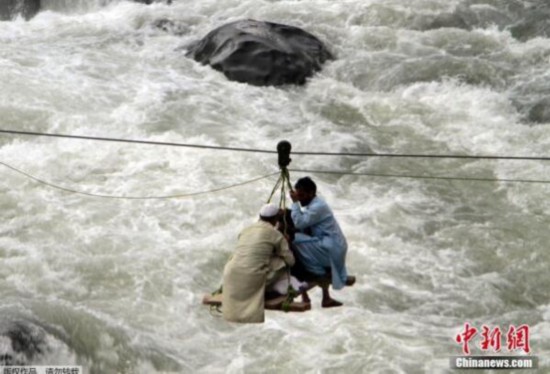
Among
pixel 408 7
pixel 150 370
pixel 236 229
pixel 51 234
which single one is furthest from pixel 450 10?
pixel 150 370

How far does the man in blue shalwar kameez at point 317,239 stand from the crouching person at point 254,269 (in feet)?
0.66

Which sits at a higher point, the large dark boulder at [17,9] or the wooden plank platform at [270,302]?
the large dark boulder at [17,9]

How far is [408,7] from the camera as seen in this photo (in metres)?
15.8

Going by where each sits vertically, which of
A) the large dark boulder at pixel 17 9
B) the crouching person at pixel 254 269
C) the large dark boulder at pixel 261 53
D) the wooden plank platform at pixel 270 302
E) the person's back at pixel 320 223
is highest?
the large dark boulder at pixel 17 9

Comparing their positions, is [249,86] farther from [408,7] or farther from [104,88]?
[408,7]

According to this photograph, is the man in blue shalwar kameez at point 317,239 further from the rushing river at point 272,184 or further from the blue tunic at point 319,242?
the rushing river at point 272,184

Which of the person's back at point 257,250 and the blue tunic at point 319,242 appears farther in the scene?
the blue tunic at point 319,242

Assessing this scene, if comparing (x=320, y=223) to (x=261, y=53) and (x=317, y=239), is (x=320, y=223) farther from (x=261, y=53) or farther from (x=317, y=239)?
(x=261, y=53)

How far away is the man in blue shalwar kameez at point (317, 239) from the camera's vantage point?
5719 millimetres

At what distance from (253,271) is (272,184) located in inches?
173

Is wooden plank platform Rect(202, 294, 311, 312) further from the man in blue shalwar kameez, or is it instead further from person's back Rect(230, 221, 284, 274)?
the man in blue shalwar kameez

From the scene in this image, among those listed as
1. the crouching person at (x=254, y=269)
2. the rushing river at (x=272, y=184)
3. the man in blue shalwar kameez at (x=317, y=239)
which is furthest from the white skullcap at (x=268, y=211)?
the rushing river at (x=272, y=184)

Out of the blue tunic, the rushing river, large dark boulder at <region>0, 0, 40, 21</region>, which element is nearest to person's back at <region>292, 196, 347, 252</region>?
→ the blue tunic

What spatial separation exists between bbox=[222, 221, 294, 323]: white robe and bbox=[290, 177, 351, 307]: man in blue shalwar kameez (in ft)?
0.68
